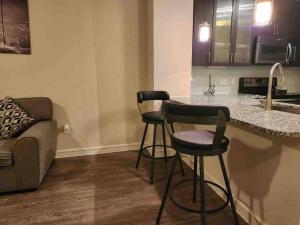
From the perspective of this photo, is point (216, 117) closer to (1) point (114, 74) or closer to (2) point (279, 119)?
(2) point (279, 119)

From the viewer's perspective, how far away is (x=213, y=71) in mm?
3615

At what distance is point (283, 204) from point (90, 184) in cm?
178

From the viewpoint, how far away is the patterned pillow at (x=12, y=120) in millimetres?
2504

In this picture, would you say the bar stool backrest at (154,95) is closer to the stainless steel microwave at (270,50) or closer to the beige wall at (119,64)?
the beige wall at (119,64)

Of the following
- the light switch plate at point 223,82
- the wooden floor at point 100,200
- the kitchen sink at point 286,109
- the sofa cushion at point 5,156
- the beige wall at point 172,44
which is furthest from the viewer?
the light switch plate at point 223,82

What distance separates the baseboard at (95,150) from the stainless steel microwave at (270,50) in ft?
7.20

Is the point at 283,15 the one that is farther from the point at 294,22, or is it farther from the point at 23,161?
the point at 23,161

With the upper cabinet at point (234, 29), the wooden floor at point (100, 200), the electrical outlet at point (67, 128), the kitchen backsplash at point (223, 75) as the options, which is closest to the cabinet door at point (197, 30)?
the upper cabinet at point (234, 29)

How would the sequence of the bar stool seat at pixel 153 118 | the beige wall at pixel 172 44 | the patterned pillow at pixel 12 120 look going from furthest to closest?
the beige wall at pixel 172 44 < the patterned pillow at pixel 12 120 < the bar stool seat at pixel 153 118

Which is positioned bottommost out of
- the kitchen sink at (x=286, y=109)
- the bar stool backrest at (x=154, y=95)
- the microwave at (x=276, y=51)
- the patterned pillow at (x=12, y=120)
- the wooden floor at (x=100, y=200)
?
the wooden floor at (x=100, y=200)

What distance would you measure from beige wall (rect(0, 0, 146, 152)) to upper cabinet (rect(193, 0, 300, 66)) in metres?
0.81

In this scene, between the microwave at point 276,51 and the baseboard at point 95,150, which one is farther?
the microwave at point 276,51

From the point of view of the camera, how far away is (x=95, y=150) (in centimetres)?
331

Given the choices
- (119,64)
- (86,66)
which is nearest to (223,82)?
(119,64)
